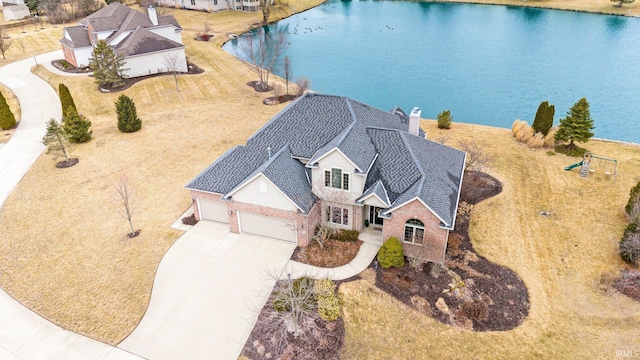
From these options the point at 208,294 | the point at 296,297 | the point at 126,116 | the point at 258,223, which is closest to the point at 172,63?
the point at 126,116

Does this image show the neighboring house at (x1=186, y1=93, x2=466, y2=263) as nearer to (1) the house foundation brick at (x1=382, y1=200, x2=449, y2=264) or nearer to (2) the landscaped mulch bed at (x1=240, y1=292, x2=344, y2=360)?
(1) the house foundation brick at (x1=382, y1=200, x2=449, y2=264)

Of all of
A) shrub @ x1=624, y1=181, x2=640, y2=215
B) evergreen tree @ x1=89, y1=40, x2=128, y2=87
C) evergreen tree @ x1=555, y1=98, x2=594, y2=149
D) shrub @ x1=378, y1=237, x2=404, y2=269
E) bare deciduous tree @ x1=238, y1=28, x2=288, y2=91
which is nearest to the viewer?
shrub @ x1=378, y1=237, x2=404, y2=269

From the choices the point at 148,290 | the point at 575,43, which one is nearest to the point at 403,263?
the point at 148,290

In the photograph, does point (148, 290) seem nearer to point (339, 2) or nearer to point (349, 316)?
point (349, 316)

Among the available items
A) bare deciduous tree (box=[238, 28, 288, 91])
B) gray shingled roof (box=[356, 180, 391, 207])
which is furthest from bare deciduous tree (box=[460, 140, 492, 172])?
bare deciduous tree (box=[238, 28, 288, 91])

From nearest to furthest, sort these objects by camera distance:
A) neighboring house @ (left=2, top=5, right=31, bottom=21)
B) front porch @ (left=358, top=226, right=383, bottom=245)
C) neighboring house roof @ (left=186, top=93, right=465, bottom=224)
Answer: neighboring house roof @ (left=186, top=93, right=465, bottom=224) < front porch @ (left=358, top=226, right=383, bottom=245) < neighboring house @ (left=2, top=5, right=31, bottom=21)

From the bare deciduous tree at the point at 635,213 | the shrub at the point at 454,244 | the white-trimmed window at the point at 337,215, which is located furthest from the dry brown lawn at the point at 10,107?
the bare deciduous tree at the point at 635,213

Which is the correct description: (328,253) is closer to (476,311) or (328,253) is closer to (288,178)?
(288,178)
